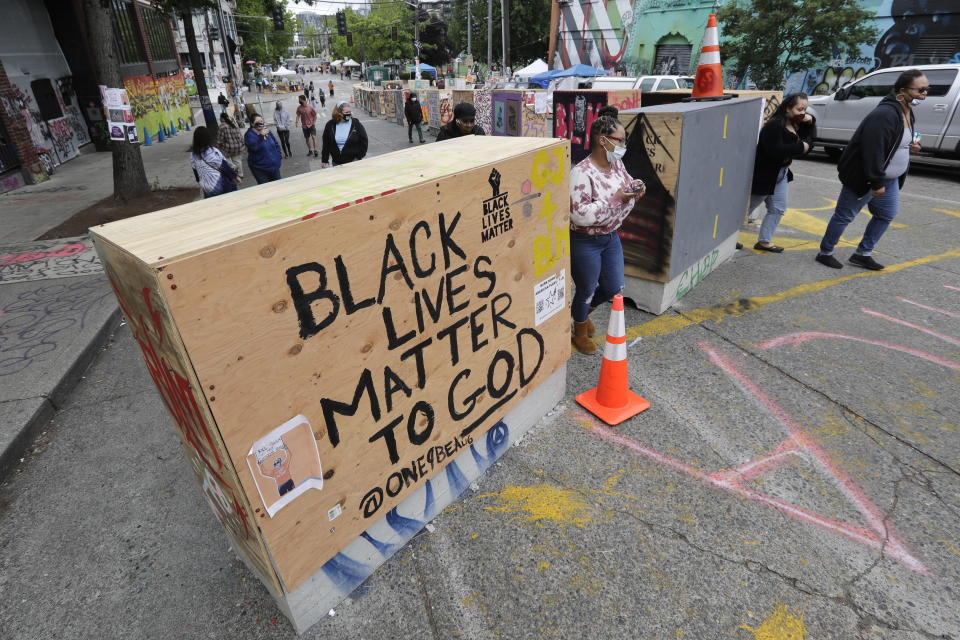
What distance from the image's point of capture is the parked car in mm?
9703

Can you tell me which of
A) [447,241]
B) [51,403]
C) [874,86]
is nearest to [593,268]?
[447,241]

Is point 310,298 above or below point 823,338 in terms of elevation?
above

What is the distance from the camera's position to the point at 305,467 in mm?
1941

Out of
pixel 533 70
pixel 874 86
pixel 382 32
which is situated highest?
pixel 382 32

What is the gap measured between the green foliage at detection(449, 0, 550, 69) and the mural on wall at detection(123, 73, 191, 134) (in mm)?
25663

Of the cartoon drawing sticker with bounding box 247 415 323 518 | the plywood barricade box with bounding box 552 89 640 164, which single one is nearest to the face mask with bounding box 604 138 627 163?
the cartoon drawing sticker with bounding box 247 415 323 518

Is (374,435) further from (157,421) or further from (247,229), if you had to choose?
(157,421)

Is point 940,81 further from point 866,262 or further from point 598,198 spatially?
point 598,198

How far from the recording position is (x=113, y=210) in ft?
30.5

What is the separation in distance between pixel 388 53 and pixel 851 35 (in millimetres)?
77603

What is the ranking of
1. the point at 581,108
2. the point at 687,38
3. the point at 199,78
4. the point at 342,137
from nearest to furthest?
the point at 342,137, the point at 581,108, the point at 199,78, the point at 687,38

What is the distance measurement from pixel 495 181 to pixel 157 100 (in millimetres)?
25044

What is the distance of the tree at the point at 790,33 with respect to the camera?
16.0 meters

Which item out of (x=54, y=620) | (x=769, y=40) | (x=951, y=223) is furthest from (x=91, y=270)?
(x=769, y=40)
